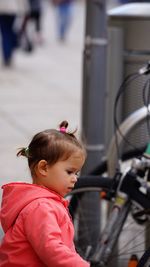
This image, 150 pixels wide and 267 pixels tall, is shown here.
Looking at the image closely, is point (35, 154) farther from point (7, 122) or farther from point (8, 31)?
point (8, 31)

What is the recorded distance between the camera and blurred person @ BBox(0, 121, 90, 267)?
3002 millimetres

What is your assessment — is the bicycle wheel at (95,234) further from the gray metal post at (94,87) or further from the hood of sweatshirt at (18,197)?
the hood of sweatshirt at (18,197)

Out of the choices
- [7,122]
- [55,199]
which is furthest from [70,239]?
[7,122]

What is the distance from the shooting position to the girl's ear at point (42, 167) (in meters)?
3.08

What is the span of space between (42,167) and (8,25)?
10929mm

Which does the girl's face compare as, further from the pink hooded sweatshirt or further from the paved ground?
the paved ground

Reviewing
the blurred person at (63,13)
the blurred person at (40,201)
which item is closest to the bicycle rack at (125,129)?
the blurred person at (40,201)

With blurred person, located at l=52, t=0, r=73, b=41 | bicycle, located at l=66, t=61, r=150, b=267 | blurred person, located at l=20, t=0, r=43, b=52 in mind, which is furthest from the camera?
blurred person, located at l=52, t=0, r=73, b=41

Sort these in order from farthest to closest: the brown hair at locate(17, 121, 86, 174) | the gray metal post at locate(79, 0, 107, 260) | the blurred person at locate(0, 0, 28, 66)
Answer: the blurred person at locate(0, 0, 28, 66)
the gray metal post at locate(79, 0, 107, 260)
the brown hair at locate(17, 121, 86, 174)

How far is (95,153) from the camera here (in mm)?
5082

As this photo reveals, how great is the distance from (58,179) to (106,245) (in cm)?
108

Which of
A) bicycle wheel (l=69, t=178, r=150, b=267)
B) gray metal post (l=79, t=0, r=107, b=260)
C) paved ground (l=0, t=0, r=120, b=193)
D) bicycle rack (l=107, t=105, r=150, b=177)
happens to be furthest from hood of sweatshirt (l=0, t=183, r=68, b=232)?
paved ground (l=0, t=0, r=120, b=193)

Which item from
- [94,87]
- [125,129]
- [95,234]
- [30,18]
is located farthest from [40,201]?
[30,18]

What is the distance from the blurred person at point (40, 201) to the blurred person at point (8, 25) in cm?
1052
